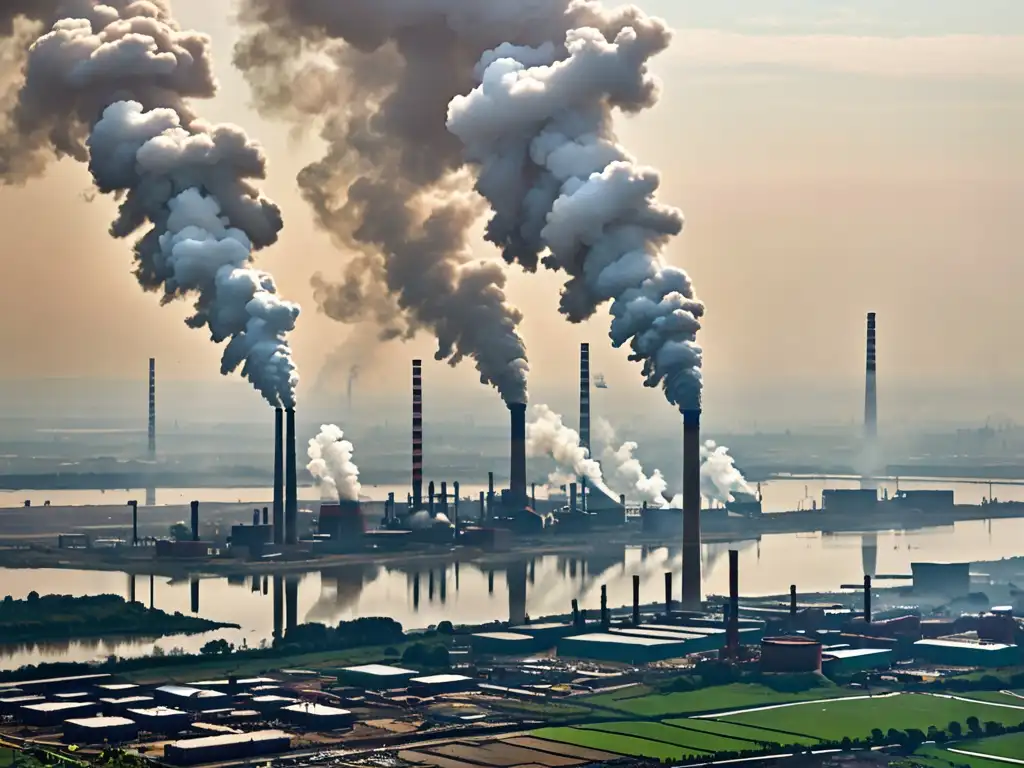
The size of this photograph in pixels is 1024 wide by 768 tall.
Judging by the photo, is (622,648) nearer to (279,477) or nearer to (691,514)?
(691,514)

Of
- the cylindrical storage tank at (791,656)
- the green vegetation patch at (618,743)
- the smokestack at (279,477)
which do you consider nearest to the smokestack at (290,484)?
the smokestack at (279,477)

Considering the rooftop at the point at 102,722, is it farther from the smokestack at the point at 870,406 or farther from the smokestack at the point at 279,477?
the smokestack at the point at 870,406

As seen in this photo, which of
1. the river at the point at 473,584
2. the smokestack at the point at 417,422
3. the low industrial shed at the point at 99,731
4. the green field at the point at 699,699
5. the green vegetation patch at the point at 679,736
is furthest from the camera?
the smokestack at the point at 417,422

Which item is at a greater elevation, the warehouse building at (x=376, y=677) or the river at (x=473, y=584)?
the river at (x=473, y=584)

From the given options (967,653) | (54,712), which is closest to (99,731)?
(54,712)

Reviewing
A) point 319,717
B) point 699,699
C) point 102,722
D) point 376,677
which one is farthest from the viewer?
point 376,677

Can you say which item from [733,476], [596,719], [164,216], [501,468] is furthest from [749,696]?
[501,468]

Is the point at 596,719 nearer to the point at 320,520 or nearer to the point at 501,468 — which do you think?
the point at 320,520
